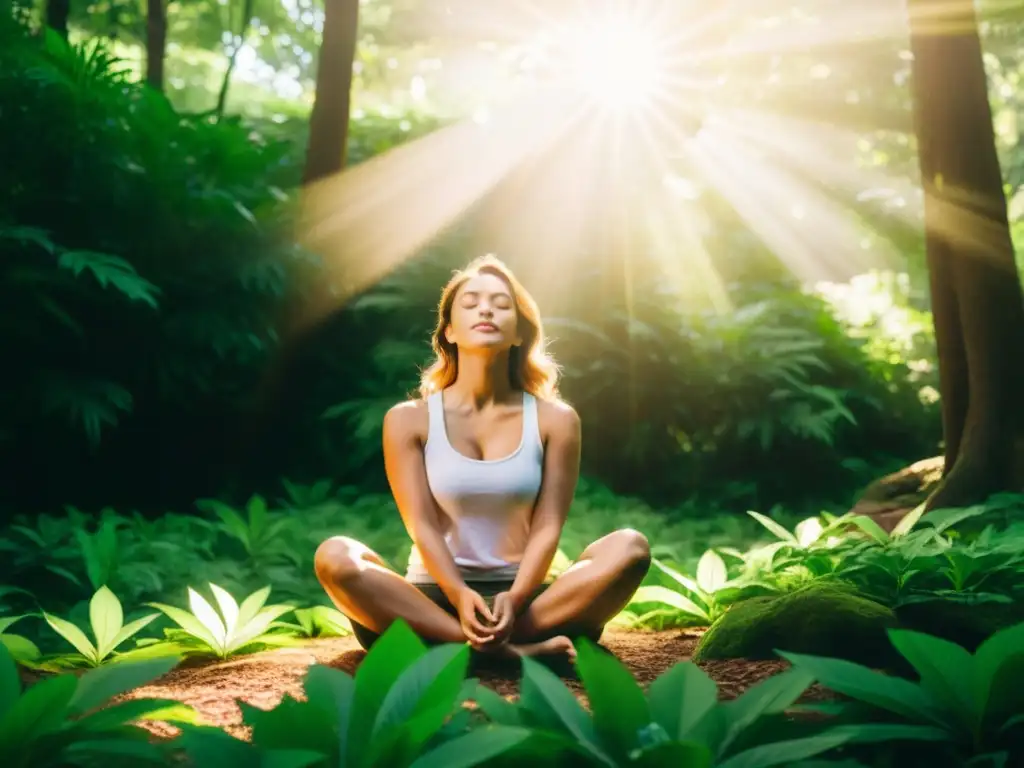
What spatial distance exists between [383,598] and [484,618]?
344 millimetres

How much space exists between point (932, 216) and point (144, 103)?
609 centimetres

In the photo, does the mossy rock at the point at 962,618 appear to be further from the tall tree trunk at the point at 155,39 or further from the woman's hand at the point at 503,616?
the tall tree trunk at the point at 155,39

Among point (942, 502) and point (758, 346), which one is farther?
point (758, 346)

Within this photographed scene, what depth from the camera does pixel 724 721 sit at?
77.2 inches

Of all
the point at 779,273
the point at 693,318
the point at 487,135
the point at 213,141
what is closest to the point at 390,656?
the point at 213,141

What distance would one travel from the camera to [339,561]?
10.3 feet

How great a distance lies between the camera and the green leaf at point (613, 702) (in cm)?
189

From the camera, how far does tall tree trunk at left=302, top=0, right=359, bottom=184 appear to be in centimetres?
893

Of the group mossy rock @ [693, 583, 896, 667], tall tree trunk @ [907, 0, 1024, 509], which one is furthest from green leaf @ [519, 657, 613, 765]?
tall tree trunk @ [907, 0, 1024, 509]

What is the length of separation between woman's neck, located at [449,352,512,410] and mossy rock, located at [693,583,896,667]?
3.75ft

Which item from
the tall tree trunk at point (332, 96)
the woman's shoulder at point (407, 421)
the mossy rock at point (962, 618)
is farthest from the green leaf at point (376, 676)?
the tall tree trunk at point (332, 96)

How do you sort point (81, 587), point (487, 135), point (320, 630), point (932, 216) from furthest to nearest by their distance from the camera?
point (487, 135)
point (932, 216)
point (81, 587)
point (320, 630)

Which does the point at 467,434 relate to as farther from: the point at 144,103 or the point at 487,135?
the point at 487,135

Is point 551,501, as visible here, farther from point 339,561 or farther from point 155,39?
point 155,39
